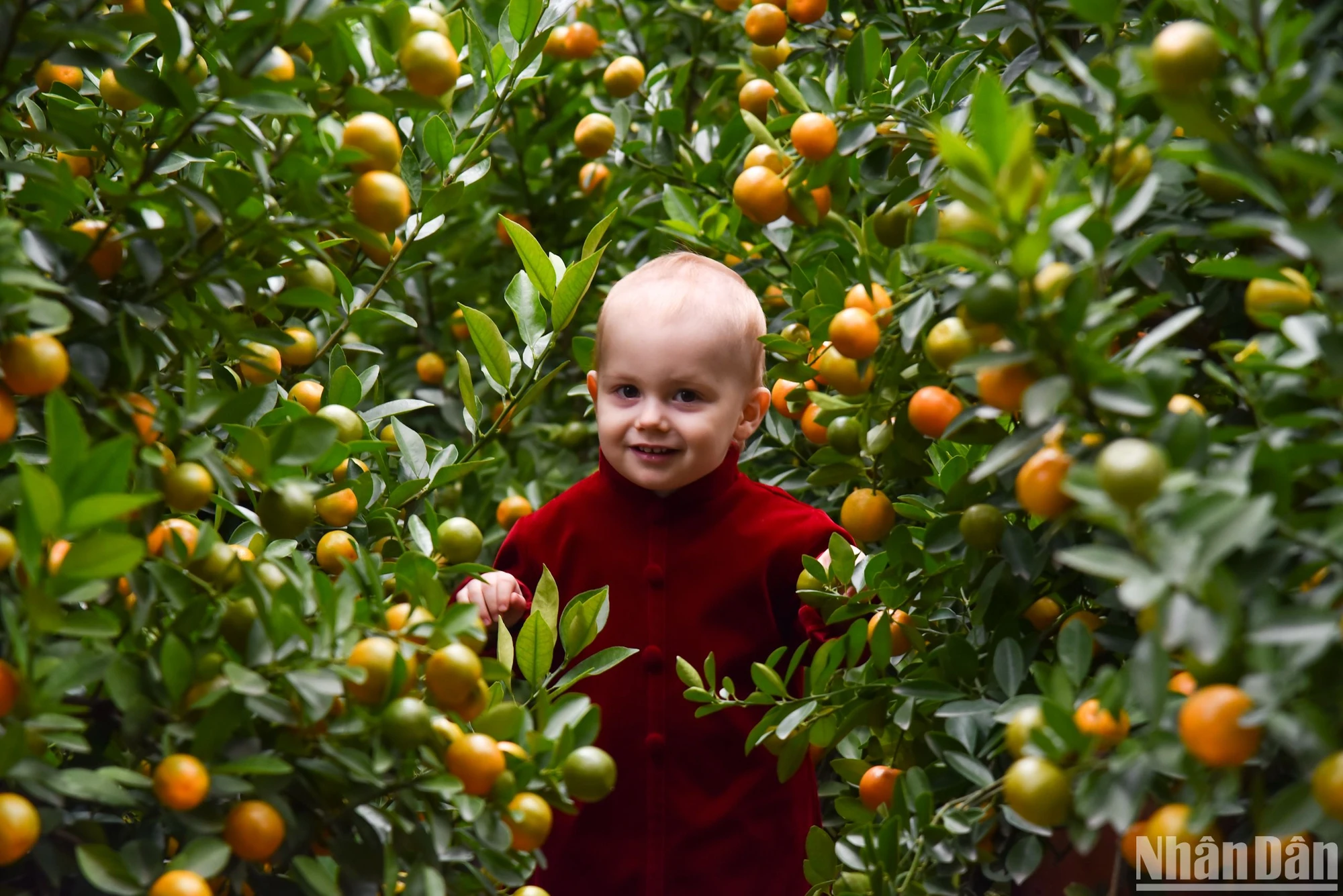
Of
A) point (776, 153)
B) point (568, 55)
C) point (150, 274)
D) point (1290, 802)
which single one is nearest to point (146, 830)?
point (150, 274)

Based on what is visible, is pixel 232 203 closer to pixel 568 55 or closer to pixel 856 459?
pixel 856 459

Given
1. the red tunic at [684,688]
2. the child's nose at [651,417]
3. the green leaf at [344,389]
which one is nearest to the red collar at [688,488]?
the red tunic at [684,688]

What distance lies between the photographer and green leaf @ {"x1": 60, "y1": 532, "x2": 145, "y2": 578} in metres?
0.86

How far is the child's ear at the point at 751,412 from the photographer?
1.84 meters

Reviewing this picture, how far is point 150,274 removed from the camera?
1033mm

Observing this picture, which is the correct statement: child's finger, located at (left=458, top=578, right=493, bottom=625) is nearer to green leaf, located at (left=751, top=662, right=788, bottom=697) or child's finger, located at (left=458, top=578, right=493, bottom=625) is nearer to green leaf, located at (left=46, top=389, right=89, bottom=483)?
green leaf, located at (left=751, top=662, right=788, bottom=697)

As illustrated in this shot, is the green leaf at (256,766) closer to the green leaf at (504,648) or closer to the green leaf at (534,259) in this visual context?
the green leaf at (504,648)

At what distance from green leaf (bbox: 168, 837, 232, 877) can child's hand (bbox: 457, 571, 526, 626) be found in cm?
62

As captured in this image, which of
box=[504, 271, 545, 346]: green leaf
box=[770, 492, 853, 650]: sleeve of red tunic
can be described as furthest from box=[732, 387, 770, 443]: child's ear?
box=[504, 271, 545, 346]: green leaf

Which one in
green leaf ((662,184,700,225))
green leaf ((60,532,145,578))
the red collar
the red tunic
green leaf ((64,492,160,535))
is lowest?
the red tunic

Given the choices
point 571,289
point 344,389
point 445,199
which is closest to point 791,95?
point 571,289

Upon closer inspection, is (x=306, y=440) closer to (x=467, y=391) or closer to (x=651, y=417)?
(x=467, y=391)

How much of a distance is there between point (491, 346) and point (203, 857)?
2.37 ft

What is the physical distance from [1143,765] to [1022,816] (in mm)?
109
